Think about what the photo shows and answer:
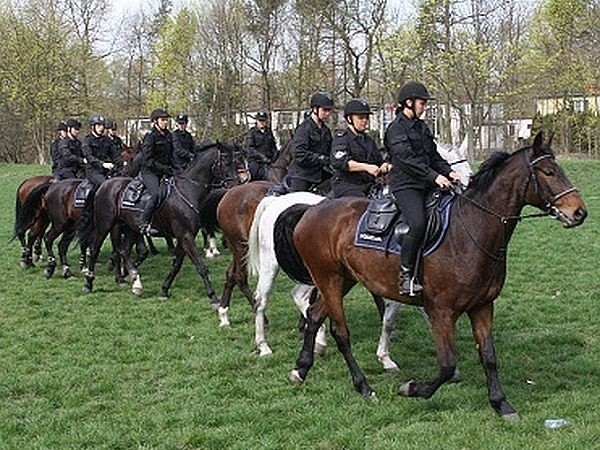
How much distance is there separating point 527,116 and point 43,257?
1976 inches

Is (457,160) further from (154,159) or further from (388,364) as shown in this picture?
A: (154,159)

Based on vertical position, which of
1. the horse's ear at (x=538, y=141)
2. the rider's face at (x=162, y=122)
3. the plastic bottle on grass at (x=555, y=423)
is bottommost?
the plastic bottle on grass at (x=555, y=423)

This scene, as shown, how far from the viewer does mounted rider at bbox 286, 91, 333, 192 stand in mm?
10148

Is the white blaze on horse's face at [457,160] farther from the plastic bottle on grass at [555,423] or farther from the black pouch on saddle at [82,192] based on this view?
the black pouch on saddle at [82,192]

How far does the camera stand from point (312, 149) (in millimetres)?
10398

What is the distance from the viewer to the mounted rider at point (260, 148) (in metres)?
16.6

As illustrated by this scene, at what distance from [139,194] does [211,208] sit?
1.67 metres

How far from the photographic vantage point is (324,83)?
4800 cm

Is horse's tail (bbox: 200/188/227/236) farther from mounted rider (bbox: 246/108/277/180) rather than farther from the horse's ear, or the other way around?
the horse's ear

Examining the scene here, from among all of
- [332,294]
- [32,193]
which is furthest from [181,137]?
[332,294]

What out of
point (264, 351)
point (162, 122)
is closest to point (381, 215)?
point (264, 351)

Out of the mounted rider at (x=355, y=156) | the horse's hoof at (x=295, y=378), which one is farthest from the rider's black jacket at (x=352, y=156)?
the horse's hoof at (x=295, y=378)

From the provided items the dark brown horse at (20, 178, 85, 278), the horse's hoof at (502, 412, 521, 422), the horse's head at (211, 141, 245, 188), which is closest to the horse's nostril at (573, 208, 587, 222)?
the horse's hoof at (502, 412, 521, 422)

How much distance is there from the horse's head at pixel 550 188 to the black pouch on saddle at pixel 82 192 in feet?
33.4
